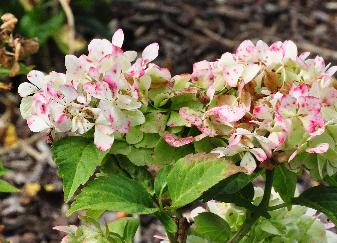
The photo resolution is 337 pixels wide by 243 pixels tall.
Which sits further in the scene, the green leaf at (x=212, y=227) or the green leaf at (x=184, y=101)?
the green leaf at (x=212, y=227)

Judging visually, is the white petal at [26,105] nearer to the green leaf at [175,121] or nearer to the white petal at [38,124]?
the white petal at [38,124]

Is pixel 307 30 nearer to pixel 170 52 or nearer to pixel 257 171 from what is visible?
pixel 170 52

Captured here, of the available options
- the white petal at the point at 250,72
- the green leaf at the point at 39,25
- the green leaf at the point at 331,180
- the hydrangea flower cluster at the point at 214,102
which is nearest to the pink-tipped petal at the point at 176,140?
the hydrangea flower cluster at the point at 214,102

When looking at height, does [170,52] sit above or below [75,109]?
below

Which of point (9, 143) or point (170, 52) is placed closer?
point (9, 143)

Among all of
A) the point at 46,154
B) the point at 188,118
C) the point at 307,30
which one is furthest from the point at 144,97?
the point at 307,30

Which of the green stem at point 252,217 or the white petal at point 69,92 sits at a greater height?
the white petal at point 69,92

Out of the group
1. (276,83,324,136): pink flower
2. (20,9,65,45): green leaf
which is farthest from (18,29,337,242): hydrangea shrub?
(20,9,65,45): green leaf
